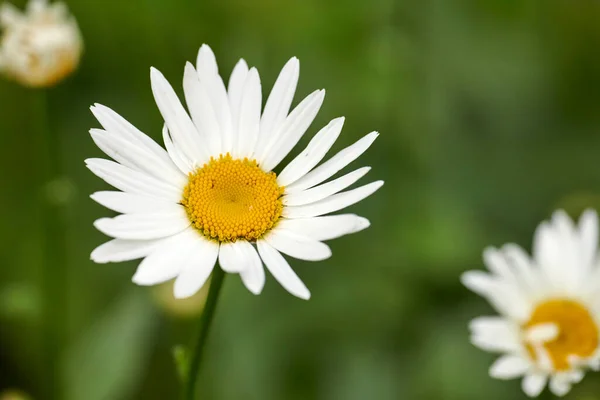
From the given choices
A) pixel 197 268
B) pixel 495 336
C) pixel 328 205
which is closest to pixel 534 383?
pixel 495 336

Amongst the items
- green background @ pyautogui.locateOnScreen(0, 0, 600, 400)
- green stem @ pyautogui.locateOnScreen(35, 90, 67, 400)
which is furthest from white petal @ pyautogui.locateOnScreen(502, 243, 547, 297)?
green stem @ pyautogui.locateOnScreen(35, 90, 67, 400)

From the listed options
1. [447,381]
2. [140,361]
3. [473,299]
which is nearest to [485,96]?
[473,299]

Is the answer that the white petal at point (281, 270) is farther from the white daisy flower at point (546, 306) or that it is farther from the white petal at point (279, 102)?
the white daisy flower at point (546, 306)

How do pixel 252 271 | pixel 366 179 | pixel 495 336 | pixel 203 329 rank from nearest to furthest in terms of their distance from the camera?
1. pixel 252 271
2. pixel 203 329
3. pixel 495 336
4. pixel 366 179

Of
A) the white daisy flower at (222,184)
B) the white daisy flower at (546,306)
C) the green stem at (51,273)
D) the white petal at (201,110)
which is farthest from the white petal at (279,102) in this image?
the green stem at (51,273)

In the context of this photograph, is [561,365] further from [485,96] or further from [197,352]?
[485,96]

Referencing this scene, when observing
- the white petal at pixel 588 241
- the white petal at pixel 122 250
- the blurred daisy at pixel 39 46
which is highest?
the blurred daisy at pixel 39 46

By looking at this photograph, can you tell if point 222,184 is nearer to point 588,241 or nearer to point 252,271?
point 252,271
